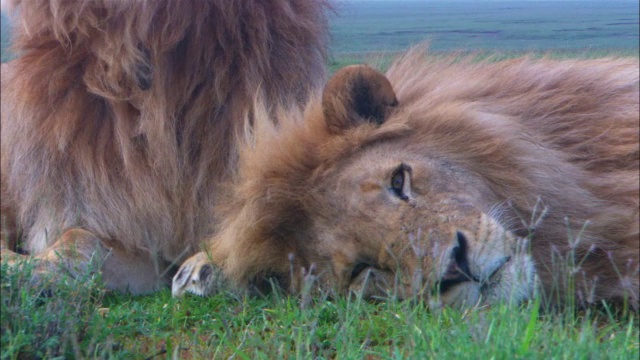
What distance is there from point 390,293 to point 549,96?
1.17 m

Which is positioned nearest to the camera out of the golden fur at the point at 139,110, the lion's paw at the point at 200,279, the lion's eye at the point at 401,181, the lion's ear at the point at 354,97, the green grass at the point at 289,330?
the green grass at the point at 289,330

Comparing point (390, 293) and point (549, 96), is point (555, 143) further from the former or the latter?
point (390, 293)

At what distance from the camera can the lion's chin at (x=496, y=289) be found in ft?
9.83

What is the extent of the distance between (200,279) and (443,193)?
3.39ft

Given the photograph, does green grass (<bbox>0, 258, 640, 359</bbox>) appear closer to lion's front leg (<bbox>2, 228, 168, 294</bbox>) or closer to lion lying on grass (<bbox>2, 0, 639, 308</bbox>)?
lion lying on grass (<bbox>2, 0, 639, 308</bbox>)

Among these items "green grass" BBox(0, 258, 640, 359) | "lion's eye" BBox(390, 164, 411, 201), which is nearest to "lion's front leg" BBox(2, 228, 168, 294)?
"green grass" BBox(0, 258, 640, 359)

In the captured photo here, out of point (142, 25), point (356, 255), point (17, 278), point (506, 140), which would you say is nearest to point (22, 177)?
point (142, 25)

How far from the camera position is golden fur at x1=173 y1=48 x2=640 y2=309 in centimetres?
307

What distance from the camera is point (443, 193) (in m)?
3.20

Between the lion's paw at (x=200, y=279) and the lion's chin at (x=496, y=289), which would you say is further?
the lion's paw at (x=200, y=279)

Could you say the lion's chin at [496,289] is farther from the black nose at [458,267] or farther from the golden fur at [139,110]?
the golden fur at [139,110]

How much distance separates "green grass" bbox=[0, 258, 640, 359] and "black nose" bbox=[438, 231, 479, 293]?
9cm

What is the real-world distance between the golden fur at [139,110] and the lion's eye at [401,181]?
0.87 meters

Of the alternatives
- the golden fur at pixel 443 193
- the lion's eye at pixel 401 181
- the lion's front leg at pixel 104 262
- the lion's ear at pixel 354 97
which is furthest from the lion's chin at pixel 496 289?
the lion's front leg at pixel 104 262
